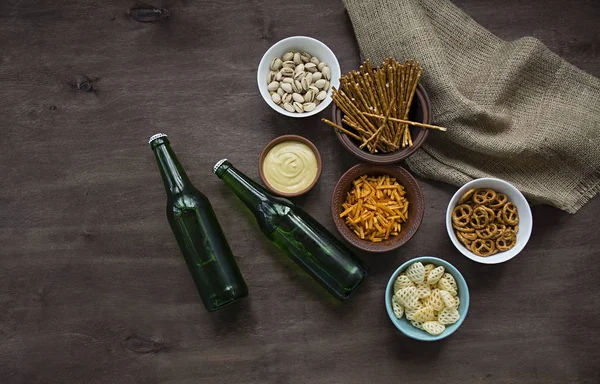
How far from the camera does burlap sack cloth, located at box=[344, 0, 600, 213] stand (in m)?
1.36

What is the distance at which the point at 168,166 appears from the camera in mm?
1321

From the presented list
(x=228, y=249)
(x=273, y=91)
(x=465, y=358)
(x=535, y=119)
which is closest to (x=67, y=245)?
(x=228, y=249)

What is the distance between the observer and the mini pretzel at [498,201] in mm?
1336

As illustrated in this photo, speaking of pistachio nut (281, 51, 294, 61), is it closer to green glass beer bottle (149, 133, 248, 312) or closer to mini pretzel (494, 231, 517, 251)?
green glass beer bottle (149, 133, 248, 312)

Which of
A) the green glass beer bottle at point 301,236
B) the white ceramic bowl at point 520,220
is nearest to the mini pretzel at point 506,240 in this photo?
the white ceramic bowl at point 520,220

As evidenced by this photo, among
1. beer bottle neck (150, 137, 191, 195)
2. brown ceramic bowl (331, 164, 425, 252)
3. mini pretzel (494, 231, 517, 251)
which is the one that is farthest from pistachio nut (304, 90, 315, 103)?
mini pretzel (494, 231, 517, 251)

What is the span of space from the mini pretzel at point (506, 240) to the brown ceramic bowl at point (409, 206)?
0.71 ft

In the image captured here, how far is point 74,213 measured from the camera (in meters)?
1.48

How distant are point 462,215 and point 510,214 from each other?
4.9 inches

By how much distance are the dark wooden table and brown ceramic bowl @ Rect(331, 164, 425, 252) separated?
0.31ft

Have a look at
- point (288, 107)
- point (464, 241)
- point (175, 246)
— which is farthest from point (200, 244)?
point (464, 241)

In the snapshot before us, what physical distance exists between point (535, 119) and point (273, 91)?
2.38 feet

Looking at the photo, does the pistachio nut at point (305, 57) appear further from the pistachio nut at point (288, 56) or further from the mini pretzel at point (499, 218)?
the mini pretzel at point (499, 218)

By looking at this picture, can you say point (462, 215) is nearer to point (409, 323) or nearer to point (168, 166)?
point (409, 323)
